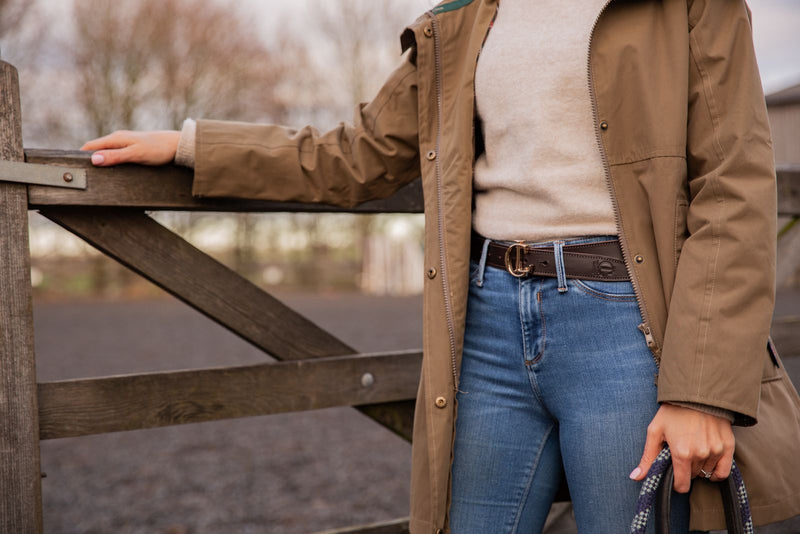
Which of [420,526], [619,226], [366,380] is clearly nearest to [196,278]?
[366,380]

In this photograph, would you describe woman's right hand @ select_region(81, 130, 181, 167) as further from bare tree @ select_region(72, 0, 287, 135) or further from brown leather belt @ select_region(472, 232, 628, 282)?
bare tree @ select_region(72, 0, 287, 135)

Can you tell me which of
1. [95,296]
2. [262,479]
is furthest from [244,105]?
[262,479]

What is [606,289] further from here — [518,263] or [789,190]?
[789,190]

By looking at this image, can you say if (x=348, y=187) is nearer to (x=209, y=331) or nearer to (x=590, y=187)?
(x=590, y=187)

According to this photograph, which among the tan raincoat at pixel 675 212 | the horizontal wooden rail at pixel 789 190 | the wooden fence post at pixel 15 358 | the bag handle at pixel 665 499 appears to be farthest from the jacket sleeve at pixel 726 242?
the horizontal wooden rail at pixel 789 190

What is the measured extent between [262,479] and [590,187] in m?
3.19

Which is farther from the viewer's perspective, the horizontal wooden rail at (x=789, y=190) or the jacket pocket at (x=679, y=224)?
the horizontal wooden rail at (x=789, y=190)

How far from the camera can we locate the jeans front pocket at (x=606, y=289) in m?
1.36

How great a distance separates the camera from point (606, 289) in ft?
4.48

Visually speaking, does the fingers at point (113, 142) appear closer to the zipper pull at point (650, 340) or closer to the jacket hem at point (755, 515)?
the zipper pull at point (650, 340)

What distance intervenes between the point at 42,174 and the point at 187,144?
0.32 metres

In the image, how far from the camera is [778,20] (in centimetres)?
220

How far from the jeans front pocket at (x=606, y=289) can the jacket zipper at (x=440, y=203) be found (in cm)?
27

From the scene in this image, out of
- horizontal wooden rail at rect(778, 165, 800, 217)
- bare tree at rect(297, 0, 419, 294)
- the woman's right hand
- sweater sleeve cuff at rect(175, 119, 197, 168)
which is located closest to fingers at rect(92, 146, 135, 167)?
the woman's right hand
